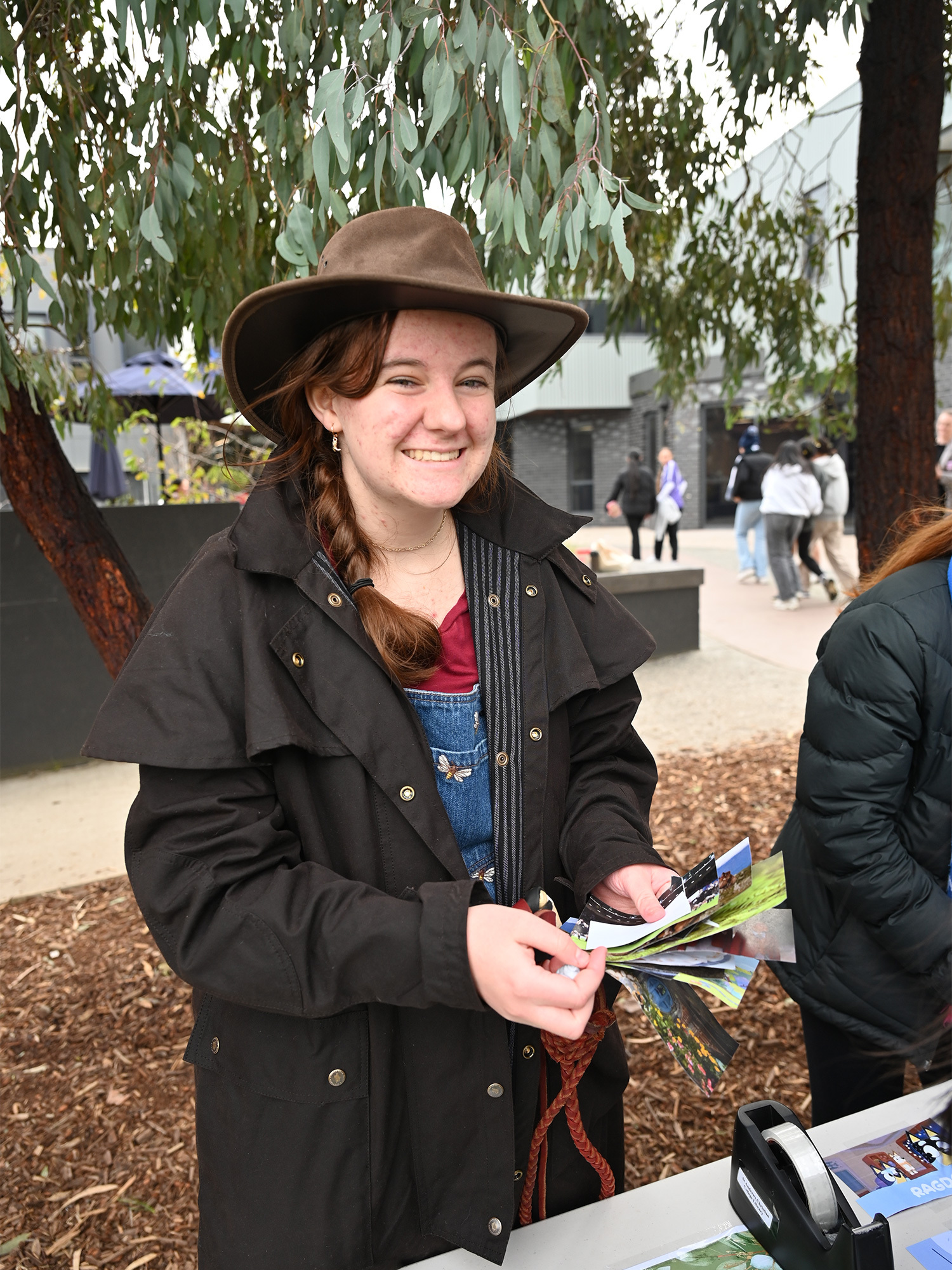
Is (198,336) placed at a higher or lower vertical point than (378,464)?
higher

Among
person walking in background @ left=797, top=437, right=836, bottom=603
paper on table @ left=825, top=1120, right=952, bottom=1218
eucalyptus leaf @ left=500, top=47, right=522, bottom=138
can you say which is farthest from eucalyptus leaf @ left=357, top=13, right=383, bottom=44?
person walking in background @ left=797, top=437, right=836, bottom=603

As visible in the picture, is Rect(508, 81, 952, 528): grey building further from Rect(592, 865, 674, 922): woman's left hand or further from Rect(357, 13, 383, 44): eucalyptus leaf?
Rect(592, 865, 674, 922): woman's left hand

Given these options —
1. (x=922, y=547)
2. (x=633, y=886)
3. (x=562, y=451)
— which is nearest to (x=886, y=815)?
(x=922, y=547)

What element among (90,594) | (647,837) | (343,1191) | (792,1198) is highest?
(90,594)

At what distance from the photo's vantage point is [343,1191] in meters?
1.37

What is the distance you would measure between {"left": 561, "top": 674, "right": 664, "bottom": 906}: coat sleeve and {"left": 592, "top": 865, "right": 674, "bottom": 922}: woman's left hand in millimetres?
19

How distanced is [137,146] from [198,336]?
70 centimetres

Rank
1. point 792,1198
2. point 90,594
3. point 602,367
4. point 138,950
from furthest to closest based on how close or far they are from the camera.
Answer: point 602,367 < point 138,950 < point 90,594 < point 792,1198

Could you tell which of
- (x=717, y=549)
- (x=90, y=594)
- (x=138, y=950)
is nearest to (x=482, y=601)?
(x=90, y=594)

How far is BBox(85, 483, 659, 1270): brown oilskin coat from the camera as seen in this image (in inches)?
48.9

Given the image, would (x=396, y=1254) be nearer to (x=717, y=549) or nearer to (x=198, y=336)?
(x=198, y=336)

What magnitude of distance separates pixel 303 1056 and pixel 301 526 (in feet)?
2.44

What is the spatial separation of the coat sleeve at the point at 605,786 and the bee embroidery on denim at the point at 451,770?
22 cm

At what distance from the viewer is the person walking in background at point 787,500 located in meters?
9.62
